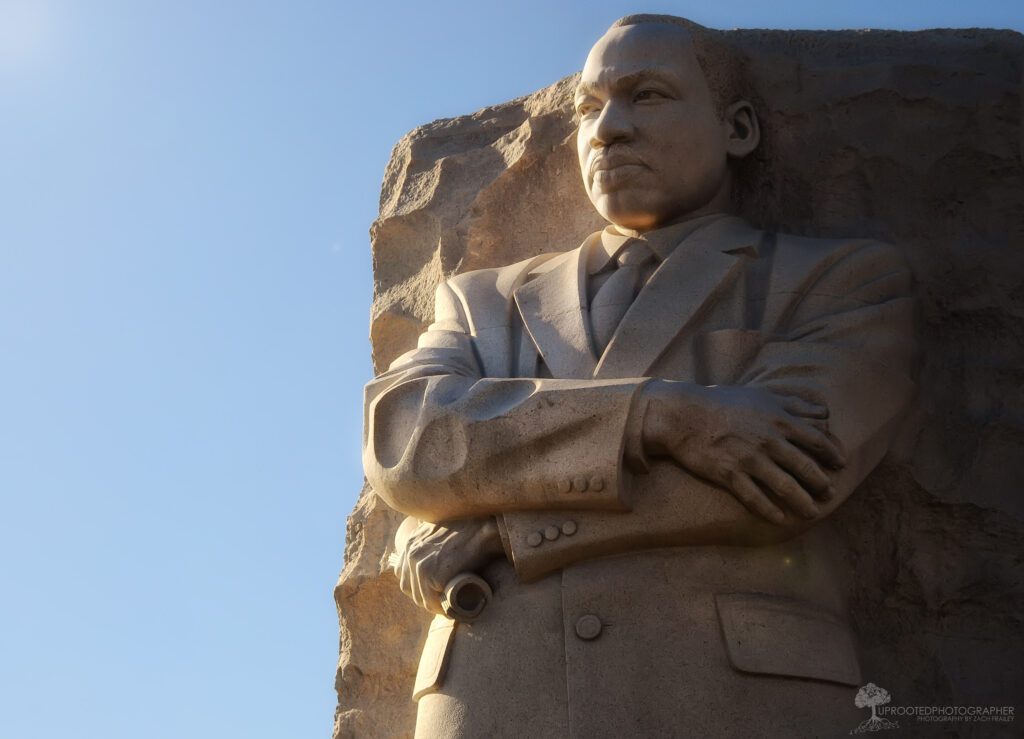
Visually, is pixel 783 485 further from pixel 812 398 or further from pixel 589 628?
pixel 589 628


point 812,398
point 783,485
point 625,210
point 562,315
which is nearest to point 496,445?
point 562,315

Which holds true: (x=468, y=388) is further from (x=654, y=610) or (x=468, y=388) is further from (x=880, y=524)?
(x=880, y=524)

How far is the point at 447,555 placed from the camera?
17.3 feet

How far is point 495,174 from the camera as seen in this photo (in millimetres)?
6840

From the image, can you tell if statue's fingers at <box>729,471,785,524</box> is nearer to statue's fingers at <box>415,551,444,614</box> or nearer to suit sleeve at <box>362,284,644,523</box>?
suit sleeve at <box>362,284,644,523</box>

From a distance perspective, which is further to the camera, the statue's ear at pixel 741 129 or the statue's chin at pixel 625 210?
the statue's ear at pixel 741 129

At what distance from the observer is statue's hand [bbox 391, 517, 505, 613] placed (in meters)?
5.25

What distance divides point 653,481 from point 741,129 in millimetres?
1731

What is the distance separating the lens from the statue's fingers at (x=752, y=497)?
5.01 meters

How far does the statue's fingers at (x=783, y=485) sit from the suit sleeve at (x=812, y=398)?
7 cm

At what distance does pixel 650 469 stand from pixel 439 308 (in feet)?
4.32

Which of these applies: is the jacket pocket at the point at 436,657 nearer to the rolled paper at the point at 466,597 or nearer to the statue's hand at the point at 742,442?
the rolled paper at the point at 466,597

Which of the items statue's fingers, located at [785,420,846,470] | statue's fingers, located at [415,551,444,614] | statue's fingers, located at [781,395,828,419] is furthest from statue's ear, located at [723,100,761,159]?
statue's fingers, located at [415,551,444,614]

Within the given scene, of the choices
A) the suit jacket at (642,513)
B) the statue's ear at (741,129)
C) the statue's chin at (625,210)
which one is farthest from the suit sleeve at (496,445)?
the statue's ear at (741,129)
